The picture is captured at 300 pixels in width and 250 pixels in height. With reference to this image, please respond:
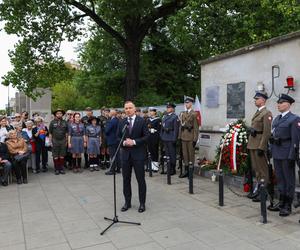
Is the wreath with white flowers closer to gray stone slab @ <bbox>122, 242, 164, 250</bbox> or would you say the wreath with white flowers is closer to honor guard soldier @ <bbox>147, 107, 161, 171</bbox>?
honor guard soldier @ <bbox>147, 107, 161, 171</bbox>

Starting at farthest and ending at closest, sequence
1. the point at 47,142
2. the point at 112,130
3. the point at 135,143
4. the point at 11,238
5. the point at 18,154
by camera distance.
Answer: the point at 47,142
the point at 112,130
the point at 18,154
the point at 135,143
the point at 11,238

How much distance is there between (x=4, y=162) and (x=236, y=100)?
6244 mm

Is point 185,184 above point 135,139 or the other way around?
the other way around

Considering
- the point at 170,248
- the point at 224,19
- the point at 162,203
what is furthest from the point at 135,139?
the point at 224,19

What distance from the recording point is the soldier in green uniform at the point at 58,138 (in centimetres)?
1051

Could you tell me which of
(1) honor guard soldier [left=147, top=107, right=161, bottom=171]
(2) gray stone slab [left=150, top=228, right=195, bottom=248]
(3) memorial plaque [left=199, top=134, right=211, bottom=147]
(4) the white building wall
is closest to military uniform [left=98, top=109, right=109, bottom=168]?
(1) honor guard soldier [left=147, top=107, right=161, bottom=171]

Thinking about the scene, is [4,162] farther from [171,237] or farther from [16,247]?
[171,237]

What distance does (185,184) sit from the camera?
859cm

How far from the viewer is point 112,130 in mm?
10367

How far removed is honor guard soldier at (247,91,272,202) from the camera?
6457mm

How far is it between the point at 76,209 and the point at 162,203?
1676mm

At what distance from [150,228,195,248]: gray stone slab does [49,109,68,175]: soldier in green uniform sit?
606cm

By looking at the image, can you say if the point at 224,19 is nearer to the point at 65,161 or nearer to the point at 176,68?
the point at 176,68

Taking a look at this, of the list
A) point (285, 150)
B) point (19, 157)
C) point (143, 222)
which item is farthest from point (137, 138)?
point (19, 157)
